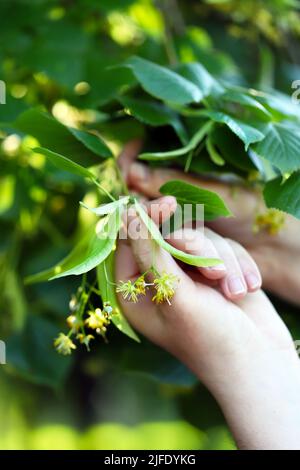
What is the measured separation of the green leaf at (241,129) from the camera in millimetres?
525

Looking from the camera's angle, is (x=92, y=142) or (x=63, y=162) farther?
(x=92, y=142)

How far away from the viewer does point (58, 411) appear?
1197mm

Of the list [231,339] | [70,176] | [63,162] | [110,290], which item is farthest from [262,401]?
[70,176]

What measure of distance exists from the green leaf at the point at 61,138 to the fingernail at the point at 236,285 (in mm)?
177

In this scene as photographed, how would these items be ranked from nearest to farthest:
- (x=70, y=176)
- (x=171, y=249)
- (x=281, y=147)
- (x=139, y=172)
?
1. (x=171, y=249)
2. (x=281, y=147)
3. (x=139, y=172)
4. (x=70, y=176)

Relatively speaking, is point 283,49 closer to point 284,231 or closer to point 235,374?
point 284,231

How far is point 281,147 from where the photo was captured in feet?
1.85

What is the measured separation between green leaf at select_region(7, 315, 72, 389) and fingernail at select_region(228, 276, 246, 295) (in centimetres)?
42

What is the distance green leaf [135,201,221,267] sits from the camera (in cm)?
46

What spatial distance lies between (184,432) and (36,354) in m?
0.47

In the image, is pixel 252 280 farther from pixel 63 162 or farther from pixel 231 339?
pixel 63 162

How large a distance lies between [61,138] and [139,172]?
4.0 inches

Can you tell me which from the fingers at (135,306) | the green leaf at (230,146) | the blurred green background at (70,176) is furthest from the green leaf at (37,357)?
the green leaf at (230,146)

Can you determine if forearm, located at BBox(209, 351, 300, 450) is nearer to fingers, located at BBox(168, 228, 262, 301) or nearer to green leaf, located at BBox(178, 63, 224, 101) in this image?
fingers, located at BBox(168, 228, 262, 301)
